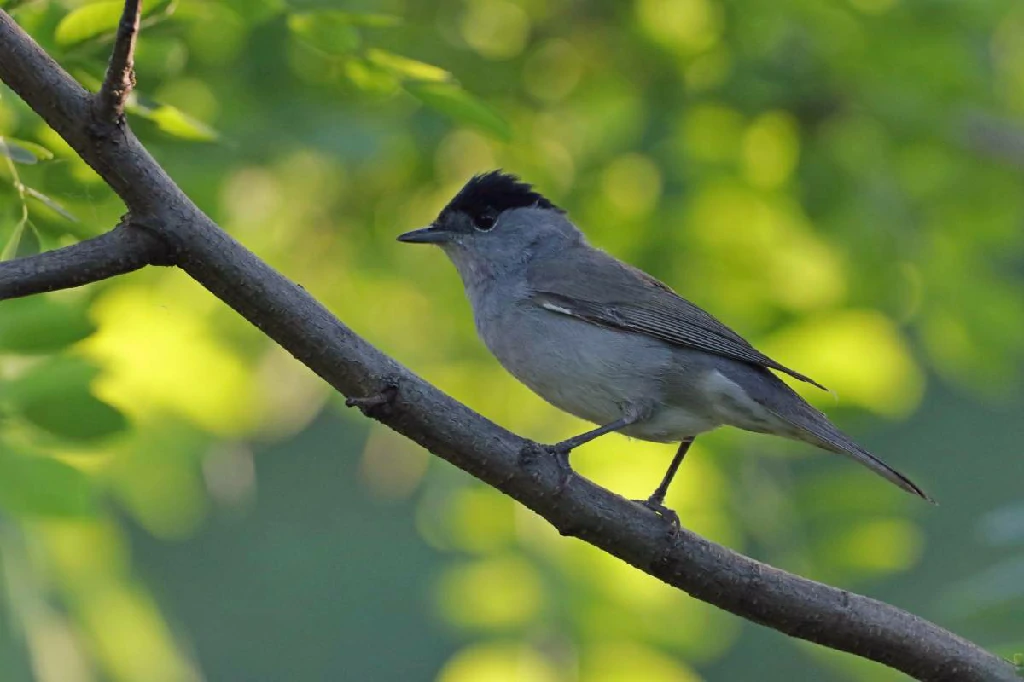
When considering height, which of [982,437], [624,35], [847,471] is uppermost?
[982,437]

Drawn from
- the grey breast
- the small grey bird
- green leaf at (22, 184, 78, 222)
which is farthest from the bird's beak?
green leaf at (22, 184, 78, 222)

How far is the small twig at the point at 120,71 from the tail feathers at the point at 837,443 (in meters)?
1.92

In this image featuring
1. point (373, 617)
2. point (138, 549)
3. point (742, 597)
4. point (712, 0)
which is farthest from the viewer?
point (373, 617)

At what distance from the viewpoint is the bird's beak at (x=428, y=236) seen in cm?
384

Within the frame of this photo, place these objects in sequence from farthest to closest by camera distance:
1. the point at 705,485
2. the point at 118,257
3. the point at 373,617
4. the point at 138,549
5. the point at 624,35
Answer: the point at 373,617 < the point at 138,549 < the point at 624,35 < the point at 705,485 < the point at 118,257

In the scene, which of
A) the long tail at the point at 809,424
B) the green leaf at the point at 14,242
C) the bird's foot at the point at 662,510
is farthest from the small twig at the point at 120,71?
the long tail at the point at 809,424

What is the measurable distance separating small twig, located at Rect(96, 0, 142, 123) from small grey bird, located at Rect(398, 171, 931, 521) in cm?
148

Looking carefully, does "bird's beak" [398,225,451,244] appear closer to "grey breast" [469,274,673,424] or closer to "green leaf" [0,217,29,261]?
"grey breast" [469,274,673,424]

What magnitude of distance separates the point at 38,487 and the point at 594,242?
211 cm

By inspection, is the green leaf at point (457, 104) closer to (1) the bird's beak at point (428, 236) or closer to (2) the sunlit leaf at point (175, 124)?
(2) the sunlit leaf at point (175, 124)

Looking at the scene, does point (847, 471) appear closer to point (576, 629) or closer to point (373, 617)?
point (576, 629)

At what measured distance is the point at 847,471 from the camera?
3789 millimetres

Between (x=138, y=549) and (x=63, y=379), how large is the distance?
Result: 355 centimetres

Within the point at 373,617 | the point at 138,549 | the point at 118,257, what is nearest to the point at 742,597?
the point at 118,257
